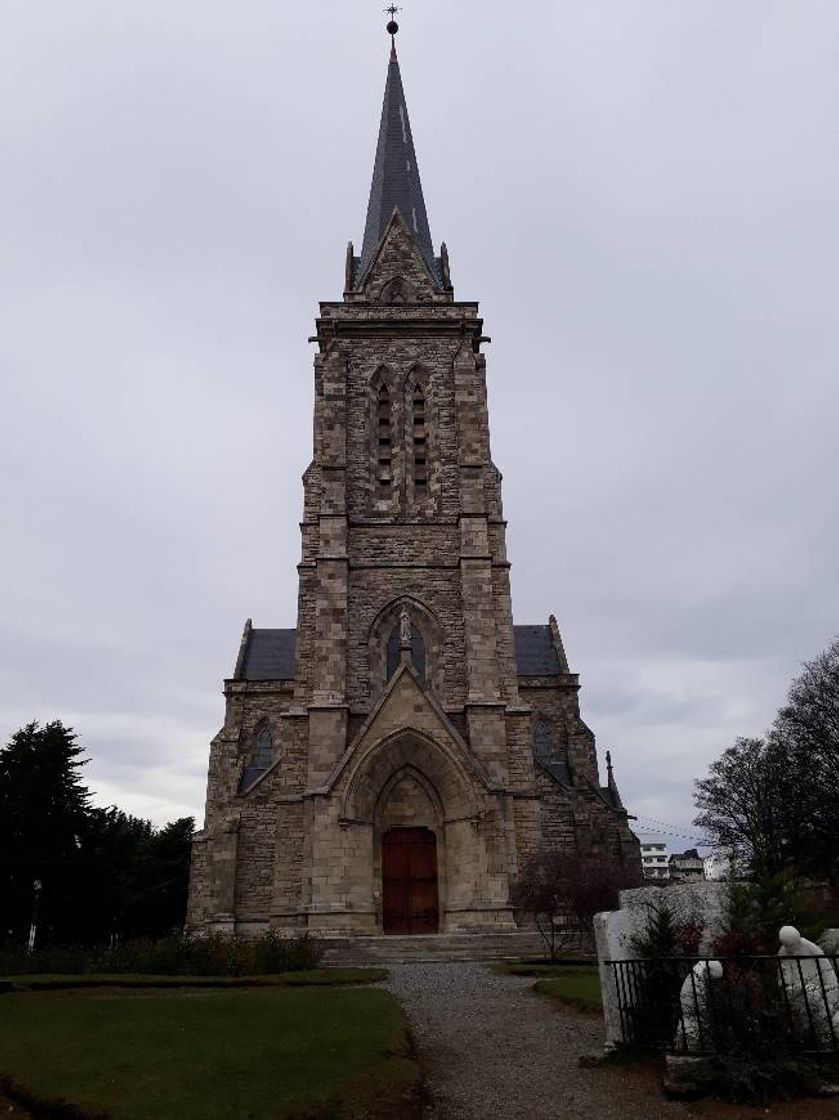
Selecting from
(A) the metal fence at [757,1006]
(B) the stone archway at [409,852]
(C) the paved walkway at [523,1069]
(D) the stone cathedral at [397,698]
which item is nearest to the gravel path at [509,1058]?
(C) the paved walkway at [523,1069]

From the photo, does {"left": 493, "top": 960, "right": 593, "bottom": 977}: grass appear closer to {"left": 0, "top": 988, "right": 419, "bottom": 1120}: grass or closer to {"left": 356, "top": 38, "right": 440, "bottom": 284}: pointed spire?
{"left": 0, "top": 988, "right": 419, "bottom": 1120}: grass

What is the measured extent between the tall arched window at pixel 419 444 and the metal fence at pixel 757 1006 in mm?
21272

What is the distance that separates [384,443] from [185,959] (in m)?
17.3

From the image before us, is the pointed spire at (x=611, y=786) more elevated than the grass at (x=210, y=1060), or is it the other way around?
the pointed spire at (x=611, y=786)

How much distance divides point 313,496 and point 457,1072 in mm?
21312

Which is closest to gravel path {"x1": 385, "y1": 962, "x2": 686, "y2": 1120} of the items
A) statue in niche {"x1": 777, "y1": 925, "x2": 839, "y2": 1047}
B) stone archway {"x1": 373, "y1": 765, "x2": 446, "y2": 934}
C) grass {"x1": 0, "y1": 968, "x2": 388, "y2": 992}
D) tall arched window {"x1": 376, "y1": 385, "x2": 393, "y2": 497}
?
statue in niche {"x1": 777, "y1": 925, "x2": 839, "y2": 1047}

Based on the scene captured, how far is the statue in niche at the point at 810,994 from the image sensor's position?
22.0ft

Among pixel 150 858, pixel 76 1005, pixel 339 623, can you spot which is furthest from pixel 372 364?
pixel 150 858

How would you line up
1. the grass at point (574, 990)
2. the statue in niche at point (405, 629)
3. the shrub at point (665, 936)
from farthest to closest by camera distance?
1. the statue in niche at point (405, 629)
2. the grass at point (574, 990)
3. the shrub at point (665, 936)

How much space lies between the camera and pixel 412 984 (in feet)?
45.5

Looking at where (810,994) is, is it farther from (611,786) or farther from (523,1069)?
(611,786)

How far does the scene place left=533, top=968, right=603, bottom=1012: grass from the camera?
1090 cm

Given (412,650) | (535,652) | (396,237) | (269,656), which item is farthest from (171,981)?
(396,237)

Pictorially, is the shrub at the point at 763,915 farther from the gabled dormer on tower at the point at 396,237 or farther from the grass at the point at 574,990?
the gabled dormer on tower at the point at 396,237
